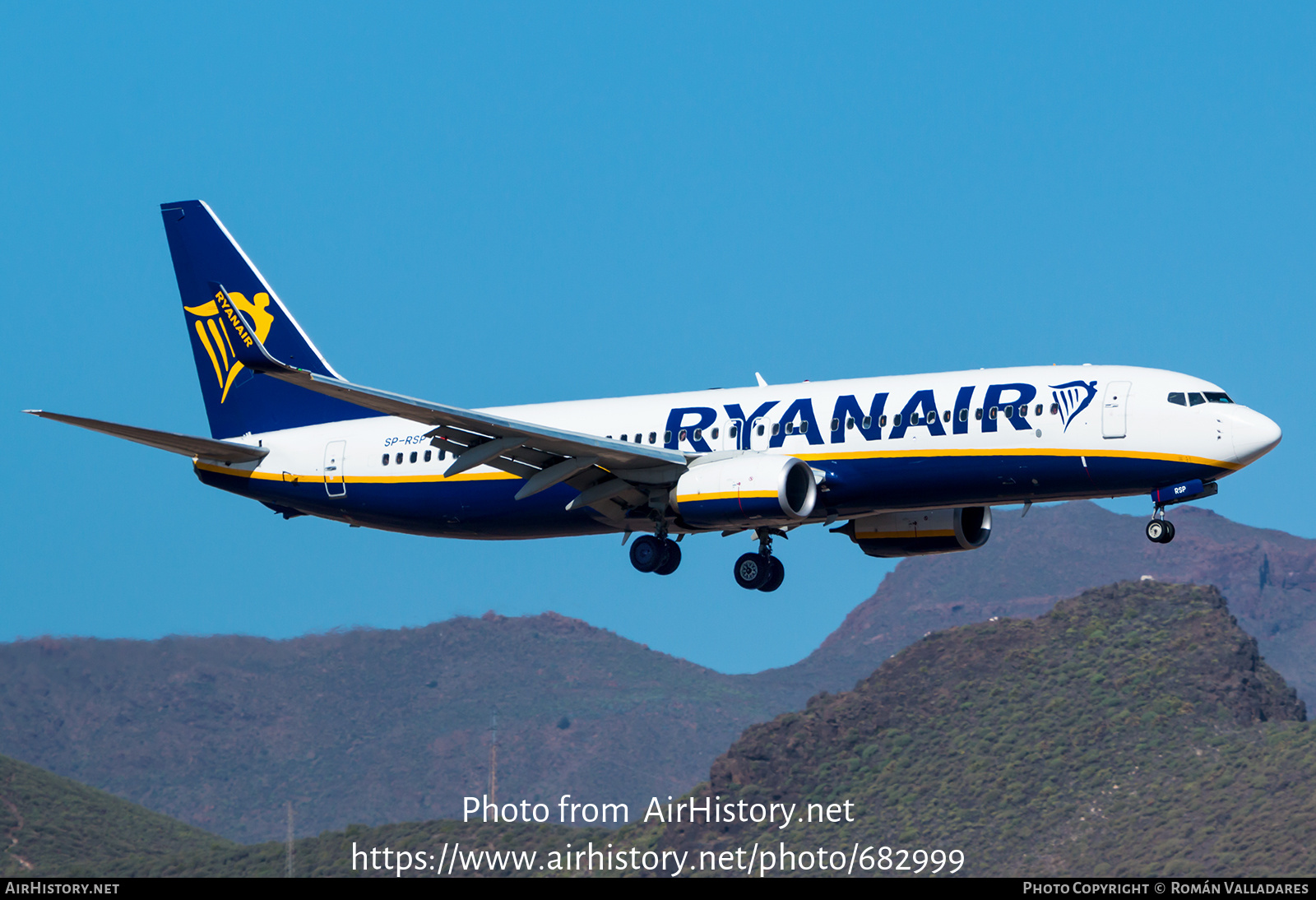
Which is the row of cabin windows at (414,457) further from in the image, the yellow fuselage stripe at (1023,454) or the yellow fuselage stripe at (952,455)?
the yellow fuselage stripe at (1023,454)

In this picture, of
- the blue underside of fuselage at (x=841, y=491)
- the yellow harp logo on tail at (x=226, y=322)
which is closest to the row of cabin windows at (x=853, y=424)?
the blue underside of fuselage at (x=841, y=491)

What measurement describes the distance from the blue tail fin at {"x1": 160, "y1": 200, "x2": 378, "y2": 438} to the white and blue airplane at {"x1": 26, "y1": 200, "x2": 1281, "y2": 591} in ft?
0.64

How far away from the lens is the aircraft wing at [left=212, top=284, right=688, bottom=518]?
150 feet

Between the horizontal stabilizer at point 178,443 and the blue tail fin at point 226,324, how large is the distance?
6.42 ft

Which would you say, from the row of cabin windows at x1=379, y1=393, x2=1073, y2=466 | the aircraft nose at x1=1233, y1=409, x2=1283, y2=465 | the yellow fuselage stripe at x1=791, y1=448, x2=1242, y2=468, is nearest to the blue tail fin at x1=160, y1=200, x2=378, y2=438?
the row of cabin windows at x1=379, y1=393, x2=1073, y2=466

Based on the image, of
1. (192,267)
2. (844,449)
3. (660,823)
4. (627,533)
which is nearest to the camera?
(844,449)

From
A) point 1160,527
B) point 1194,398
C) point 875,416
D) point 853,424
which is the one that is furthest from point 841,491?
point 1194,398

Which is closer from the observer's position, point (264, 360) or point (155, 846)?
point (264, 360)

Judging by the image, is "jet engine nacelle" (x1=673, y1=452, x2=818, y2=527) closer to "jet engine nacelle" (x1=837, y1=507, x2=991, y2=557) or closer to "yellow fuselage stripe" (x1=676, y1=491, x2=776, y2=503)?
"yellow fuselage stripe" (x1=676, y1=491, x2=776, y2=503)

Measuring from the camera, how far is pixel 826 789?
132500 mm
